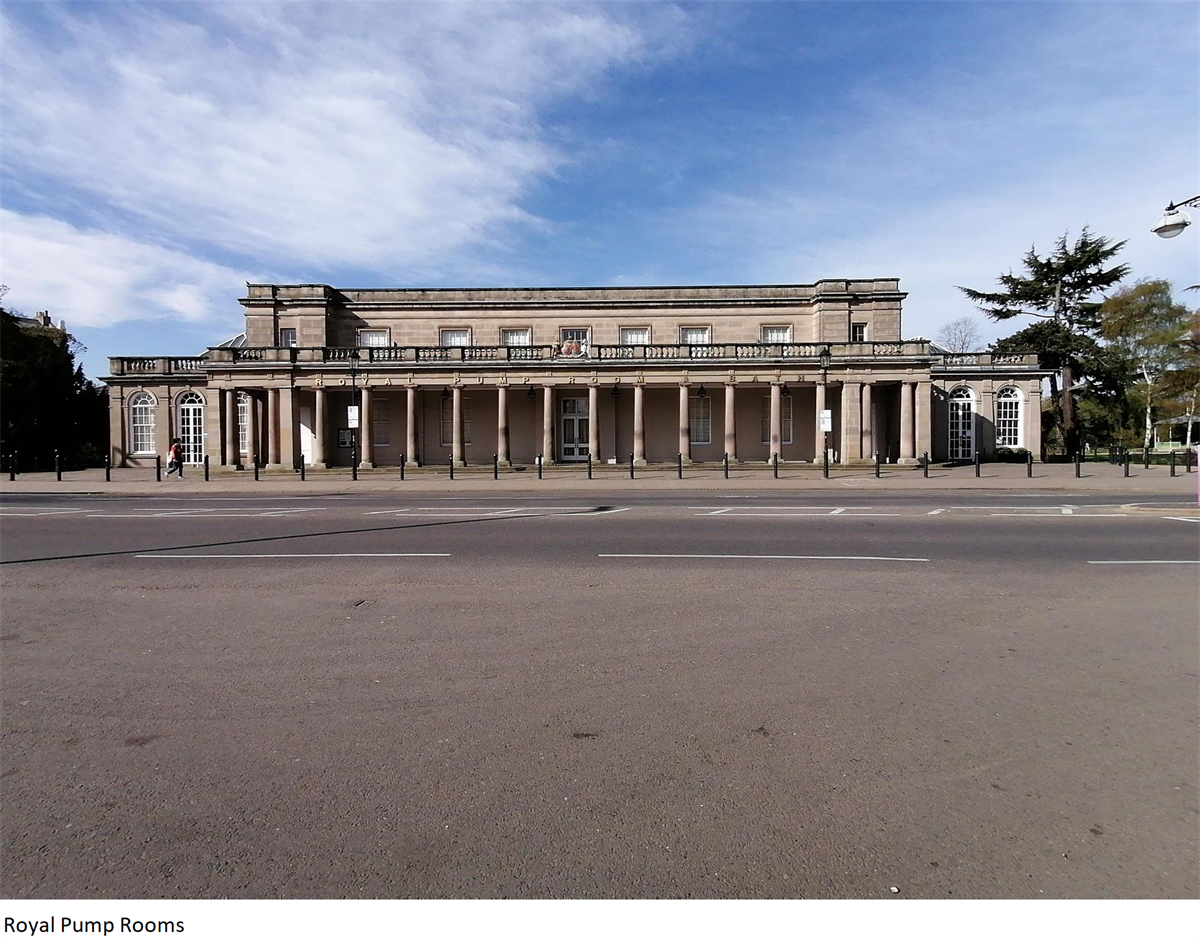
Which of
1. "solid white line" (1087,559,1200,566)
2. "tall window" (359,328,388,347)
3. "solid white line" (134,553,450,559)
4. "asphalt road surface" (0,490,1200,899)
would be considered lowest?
"asphalt road surface" (0,490,1200,899)

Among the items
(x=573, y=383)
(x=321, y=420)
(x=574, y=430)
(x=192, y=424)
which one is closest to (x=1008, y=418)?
(x=574, y=430)

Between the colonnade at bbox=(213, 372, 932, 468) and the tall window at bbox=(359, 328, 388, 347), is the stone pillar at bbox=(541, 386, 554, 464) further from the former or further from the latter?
the tall window at bbox=(359, 328, 388, 347)

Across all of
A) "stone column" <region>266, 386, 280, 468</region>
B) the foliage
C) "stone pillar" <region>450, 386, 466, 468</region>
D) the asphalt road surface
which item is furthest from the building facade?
the asphalt road surface

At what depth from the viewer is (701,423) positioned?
3822 centimetres

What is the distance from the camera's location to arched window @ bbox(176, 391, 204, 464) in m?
41.3

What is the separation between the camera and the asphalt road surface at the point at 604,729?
2732mm

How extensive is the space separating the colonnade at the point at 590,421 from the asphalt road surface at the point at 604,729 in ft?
86.9

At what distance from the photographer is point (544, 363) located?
35.6 m

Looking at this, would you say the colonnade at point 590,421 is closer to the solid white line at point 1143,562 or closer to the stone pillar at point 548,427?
the stone pillar at point 548,427

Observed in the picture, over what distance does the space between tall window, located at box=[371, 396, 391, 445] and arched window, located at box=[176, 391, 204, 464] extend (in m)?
11.7

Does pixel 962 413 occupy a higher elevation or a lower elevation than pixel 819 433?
higher

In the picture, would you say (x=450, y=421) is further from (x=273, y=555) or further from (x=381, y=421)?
(x=273, y=555)

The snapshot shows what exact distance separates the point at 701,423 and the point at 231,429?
81.6 feet

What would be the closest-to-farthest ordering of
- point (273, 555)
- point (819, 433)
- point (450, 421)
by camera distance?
1. point (273, 555)
2. point (819, 433)
3. point (450, 421)
